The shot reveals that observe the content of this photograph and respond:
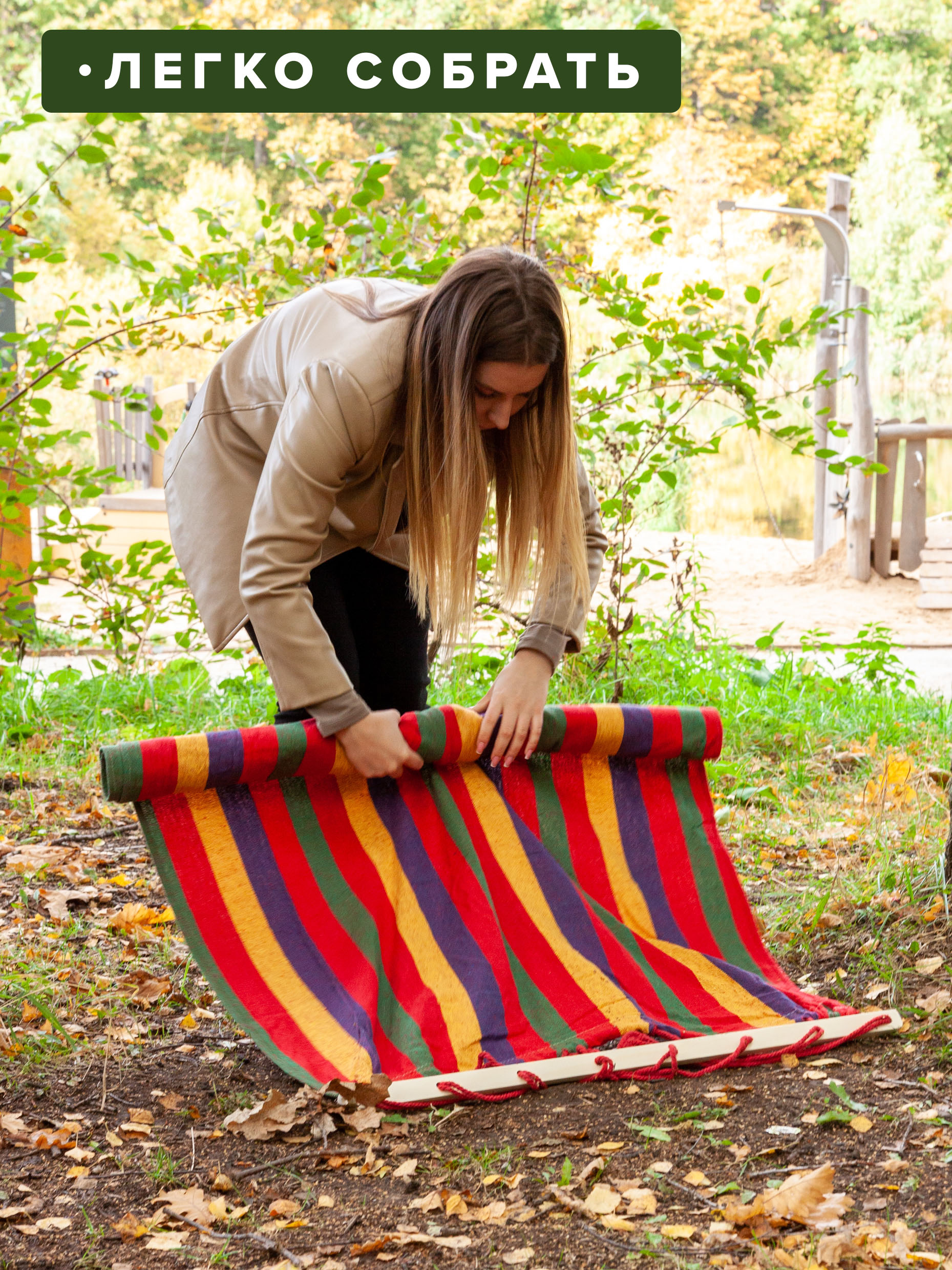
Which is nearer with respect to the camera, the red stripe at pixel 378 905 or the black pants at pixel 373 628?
the red stripe at pixel 378 905

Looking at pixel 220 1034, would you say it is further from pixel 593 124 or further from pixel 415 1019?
pixel 593 124

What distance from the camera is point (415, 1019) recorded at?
195cm

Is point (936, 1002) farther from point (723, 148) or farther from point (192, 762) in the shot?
point (723, 148)

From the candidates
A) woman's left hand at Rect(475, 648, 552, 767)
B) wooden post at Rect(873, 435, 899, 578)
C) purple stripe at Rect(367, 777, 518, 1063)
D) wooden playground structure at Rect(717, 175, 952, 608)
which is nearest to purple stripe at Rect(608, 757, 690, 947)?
woman's left hand at Rect(475, 648, 552, 767)

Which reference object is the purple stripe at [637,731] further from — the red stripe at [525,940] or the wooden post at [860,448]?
the wooden post at [860,448]

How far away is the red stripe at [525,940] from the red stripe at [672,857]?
0.91 feet

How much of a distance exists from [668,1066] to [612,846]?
0.46 metres

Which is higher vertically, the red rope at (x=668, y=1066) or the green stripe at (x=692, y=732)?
the green stripe at (x=692, y=732)

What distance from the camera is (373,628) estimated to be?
7.50ft

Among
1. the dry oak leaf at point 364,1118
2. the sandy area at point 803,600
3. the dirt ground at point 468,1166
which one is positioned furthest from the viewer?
the sandy area at point 803,600

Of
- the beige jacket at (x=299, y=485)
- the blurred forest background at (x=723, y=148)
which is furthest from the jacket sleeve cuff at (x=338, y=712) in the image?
the blurred forest background at (x=723, y=148)

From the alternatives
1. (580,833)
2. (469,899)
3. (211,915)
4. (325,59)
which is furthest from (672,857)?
(325,59)

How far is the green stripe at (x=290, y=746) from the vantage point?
6.63 feet

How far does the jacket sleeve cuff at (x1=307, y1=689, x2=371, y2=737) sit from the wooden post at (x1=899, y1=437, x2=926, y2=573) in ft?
29.0
